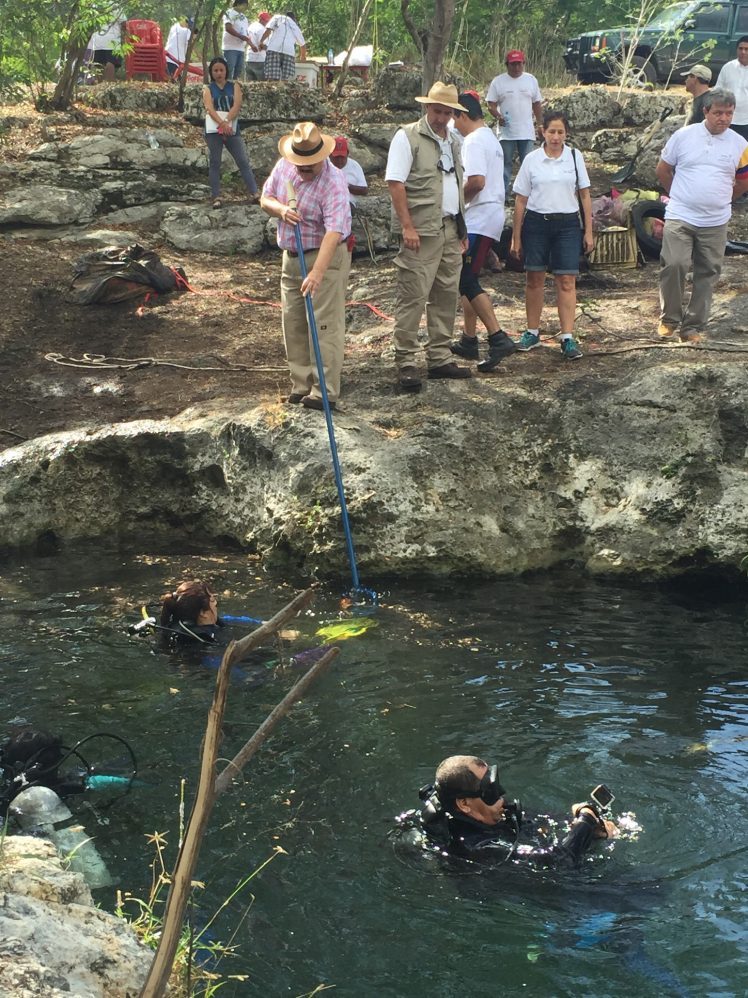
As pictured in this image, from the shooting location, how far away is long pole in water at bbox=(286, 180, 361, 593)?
8250 millimetres

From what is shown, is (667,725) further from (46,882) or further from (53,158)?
(53,158)

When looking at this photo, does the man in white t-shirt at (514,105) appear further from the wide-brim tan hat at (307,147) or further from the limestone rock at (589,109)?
the wide-brim tan hat at (307,147)

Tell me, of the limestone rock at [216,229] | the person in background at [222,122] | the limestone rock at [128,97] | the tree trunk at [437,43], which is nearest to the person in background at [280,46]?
the limestone rock at [128,97]

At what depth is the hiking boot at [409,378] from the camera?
9281 mm

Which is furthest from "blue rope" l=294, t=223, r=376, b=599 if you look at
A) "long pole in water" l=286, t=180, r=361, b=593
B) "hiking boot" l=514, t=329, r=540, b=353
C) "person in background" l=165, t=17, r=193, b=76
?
"person in background" l=165, t=17, r=193, b=76

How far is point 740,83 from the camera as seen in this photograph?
1409 centimetres

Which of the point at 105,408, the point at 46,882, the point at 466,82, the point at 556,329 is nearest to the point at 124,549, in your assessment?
the point at 105,408

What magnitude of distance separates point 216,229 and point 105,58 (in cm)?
902

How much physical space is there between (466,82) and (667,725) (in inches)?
685

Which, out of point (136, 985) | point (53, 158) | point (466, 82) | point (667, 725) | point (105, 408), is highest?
point (466, 82)

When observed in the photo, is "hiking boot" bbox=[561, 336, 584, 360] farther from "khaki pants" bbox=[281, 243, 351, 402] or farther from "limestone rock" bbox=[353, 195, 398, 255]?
"limestone rock" bbox=[353, 195, 398, 255]

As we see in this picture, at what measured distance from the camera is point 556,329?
36.8 feet

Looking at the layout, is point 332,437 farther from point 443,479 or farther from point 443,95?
point 443,95

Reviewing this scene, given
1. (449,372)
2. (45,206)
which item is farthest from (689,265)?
(45,206)
